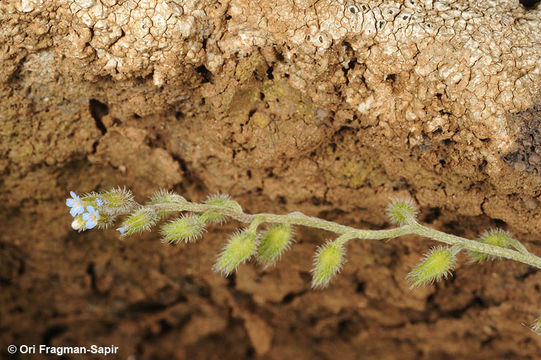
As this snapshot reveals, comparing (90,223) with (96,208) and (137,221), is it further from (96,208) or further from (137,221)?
(137,221)

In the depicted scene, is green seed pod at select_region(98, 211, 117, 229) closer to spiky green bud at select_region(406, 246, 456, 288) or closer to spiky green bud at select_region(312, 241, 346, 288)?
spiky green bud at select_region(312, 241, 346, 288)

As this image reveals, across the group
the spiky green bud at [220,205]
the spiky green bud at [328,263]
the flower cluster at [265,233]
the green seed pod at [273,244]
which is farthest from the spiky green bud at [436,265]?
the spiky green bud at [220,205]

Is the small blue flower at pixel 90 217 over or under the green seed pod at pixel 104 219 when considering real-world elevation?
over

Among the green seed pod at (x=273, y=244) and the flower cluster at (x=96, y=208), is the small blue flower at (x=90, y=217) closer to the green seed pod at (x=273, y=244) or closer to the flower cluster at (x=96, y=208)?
the flower cluster at (x=96, y=208)

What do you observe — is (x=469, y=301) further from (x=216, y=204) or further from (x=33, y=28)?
(x=33, y=28)

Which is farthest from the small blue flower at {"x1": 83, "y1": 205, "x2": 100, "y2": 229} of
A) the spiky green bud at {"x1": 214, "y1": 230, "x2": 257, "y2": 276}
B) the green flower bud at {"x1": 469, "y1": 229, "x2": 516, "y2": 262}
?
the green flower bud at {"x1": 469, "y1": 229, "x2": 516, "y2": 262}

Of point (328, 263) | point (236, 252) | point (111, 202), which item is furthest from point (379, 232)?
point (111, 202)
